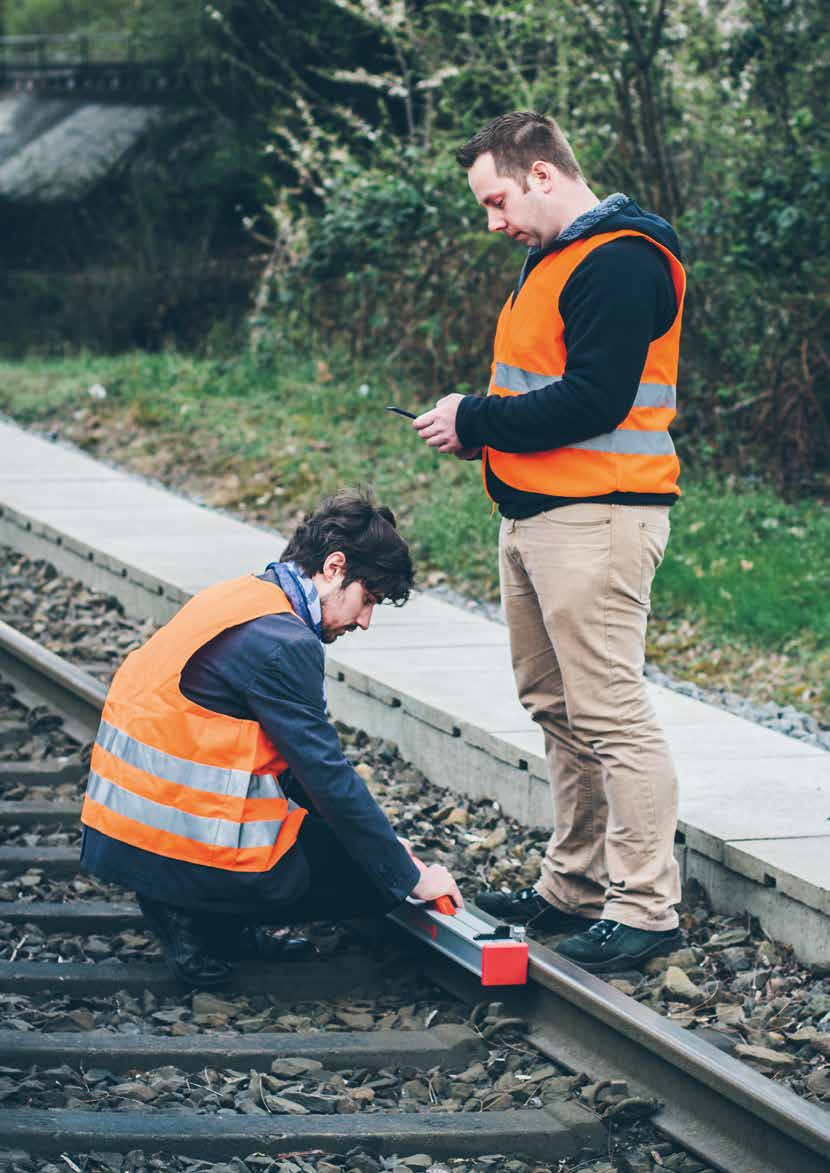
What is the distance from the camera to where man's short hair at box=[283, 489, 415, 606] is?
4.26m

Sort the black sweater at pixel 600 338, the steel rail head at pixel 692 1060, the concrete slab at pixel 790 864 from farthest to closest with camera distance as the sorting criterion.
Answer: the concrete slab at pixel 790 864
the black sweater at pixel 600 338
the steel rail head at pixel 692 1060

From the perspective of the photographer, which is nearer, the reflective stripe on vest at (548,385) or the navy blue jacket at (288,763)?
the navy blue jacket at (288,763)

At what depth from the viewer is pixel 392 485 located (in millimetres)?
11633

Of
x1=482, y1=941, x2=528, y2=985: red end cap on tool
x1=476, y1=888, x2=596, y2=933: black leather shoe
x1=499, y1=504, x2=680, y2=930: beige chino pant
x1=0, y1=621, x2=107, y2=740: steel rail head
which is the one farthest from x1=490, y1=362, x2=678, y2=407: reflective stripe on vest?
x1=0, y1=621, x2=107, y2=740: steel rail head

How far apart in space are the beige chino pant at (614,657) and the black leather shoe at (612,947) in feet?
0.10

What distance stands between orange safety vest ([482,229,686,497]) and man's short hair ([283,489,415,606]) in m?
0.42

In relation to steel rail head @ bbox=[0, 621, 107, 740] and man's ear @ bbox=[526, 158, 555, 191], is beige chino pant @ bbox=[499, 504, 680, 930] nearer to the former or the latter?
man's ear @ bbox=[526, 158, 555, 191]

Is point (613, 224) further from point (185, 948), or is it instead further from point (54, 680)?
point (54, 680)

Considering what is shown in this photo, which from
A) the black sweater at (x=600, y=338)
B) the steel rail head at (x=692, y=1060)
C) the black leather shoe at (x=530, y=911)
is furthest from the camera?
the black leather shoe at (x=530, y=911)

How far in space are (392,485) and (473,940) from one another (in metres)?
7.54

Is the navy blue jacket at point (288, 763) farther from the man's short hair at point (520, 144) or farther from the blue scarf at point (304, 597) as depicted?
the man's short hair at point (520, 144)

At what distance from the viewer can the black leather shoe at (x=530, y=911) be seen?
4891 mm

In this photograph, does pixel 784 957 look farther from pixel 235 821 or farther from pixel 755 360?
pixel 755 360

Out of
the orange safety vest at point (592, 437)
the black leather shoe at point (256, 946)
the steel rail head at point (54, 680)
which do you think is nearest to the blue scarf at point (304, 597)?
the orange safety vest at point (592, 437)
